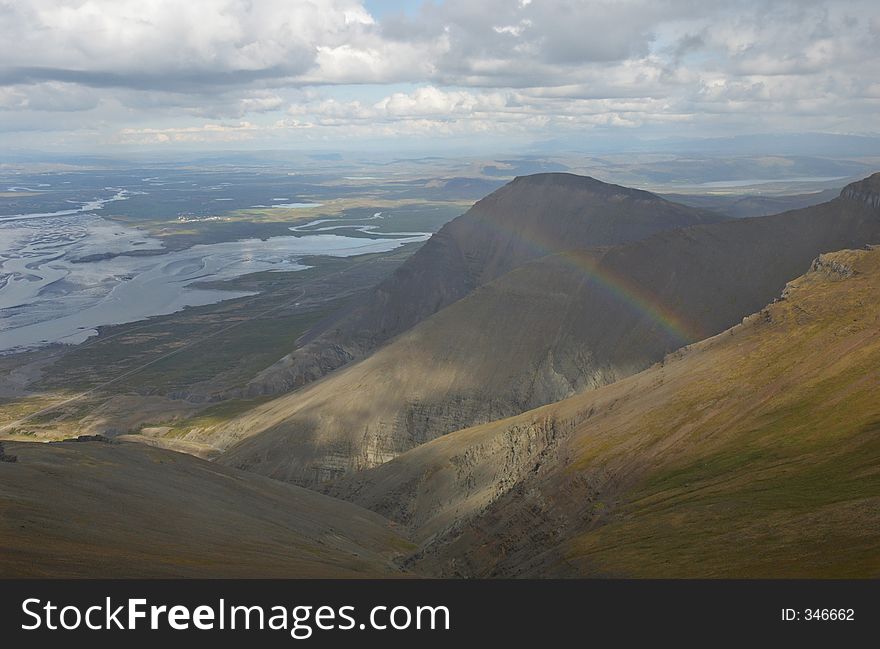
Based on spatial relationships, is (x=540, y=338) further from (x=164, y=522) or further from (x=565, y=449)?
(x=164, y=522)

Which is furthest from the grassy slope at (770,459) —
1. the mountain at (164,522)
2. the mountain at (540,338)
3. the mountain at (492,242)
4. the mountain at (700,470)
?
the mountain at (492,242)

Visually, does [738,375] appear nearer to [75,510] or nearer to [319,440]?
[75,510]

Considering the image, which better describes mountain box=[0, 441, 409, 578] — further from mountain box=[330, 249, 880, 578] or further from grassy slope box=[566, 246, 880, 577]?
grassy slope box=[566, 246, 880, 577]

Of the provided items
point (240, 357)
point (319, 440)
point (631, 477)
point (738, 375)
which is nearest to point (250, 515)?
point (631, 477)

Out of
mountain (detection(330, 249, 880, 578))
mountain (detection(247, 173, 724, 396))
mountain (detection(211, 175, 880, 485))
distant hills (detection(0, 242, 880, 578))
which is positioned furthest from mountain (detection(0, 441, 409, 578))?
mountain (detection(247, 173, 724, 396))

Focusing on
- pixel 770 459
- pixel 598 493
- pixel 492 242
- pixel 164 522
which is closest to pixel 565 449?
pixel 598 493

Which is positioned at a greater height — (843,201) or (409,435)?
(843,201)
